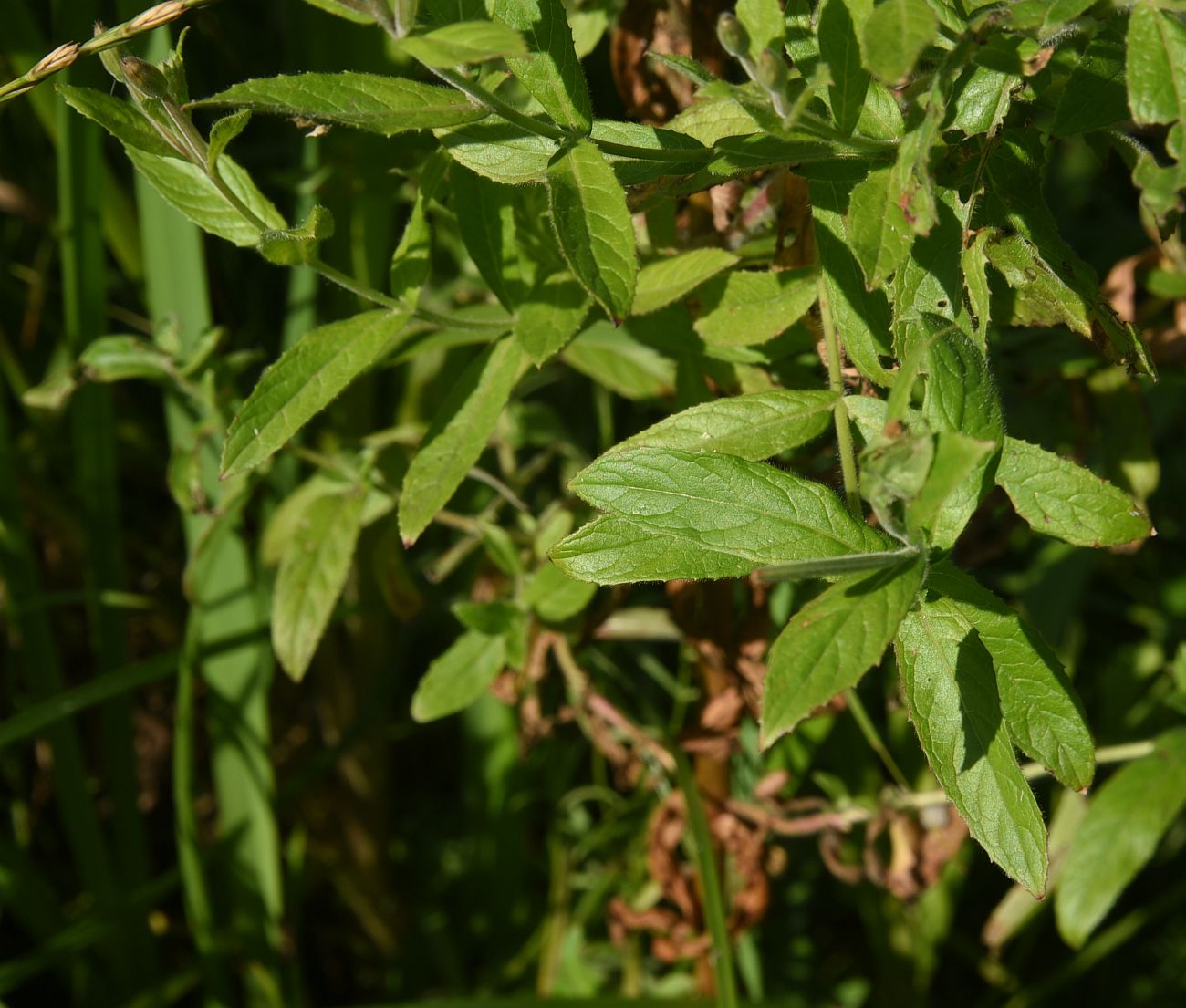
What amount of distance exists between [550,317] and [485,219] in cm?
9

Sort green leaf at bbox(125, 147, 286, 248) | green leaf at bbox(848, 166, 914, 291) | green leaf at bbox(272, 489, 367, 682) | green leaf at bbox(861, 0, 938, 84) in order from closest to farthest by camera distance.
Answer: green leaf at bbox(861, 0, 938, 84) < green leaf at bbox(848, 166, 914, 291) < green leaf at bbox(125, 147, 286, 248) < green leaf at bbox(272, 489, 367, 682)

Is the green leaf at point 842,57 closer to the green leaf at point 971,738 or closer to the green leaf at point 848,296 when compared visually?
the green leaf at point 848,296

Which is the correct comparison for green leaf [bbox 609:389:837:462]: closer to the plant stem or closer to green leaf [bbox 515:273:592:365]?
the plant stem

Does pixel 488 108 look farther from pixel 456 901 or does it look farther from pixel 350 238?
pixel 456 901

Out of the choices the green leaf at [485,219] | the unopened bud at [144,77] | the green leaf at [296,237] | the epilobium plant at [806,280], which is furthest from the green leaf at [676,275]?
the unopened bud at [144,77]

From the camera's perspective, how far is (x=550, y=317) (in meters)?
0.86

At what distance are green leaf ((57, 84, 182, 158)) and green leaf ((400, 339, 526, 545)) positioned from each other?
257mm

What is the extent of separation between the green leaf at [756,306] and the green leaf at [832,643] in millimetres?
273

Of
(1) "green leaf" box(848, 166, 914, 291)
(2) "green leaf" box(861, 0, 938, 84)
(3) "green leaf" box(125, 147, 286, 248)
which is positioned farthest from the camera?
(3) "green leaf" box(125, 147, 286, 248)

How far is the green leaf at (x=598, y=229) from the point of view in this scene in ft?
2.16

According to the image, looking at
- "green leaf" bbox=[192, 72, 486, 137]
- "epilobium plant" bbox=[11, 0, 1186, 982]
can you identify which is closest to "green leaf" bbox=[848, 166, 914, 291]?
"epilobium plant" bbox=[11, 0, 1186, 982]

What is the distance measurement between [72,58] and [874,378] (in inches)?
21.0

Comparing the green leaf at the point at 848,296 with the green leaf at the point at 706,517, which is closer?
the green leaf at the point at 706,517

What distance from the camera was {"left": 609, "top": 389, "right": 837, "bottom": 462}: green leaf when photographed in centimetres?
72
